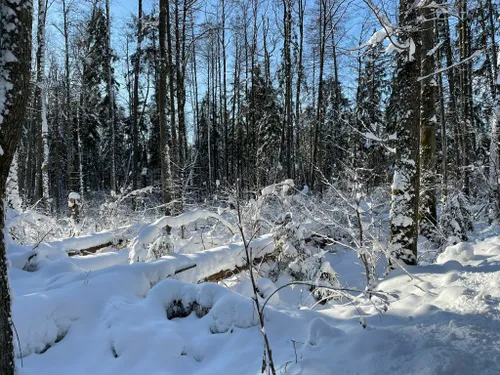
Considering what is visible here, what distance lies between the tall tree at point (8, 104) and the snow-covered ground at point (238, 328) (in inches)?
44.7

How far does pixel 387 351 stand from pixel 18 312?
333 cm

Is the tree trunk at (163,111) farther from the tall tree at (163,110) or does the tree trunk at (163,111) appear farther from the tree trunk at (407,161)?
the tree trunk at (407,161)

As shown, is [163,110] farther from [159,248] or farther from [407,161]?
[407,161]

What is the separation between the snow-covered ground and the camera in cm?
251

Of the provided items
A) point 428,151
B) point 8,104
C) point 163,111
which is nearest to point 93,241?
point 163,111

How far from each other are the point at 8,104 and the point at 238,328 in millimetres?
2678

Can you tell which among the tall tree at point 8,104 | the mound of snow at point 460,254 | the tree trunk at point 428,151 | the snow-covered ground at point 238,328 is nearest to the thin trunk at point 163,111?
the snow-covered ground at point 238,328

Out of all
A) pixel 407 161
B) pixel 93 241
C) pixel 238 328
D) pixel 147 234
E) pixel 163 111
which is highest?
pixel 163 111

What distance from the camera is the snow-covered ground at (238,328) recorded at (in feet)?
8.22

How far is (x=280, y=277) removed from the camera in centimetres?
712

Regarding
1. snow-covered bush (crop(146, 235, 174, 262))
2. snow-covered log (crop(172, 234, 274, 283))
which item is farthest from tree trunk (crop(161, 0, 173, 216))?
snow-covered log (crop(172, 234, 274, 283))

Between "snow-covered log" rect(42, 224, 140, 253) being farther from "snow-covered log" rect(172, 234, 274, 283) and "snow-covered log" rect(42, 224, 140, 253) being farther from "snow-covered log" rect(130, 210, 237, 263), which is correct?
"snow-covered log" rect(172, 234, 274, 283)

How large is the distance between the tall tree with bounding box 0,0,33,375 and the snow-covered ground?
1136mm

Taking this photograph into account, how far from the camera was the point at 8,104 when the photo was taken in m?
2.18
